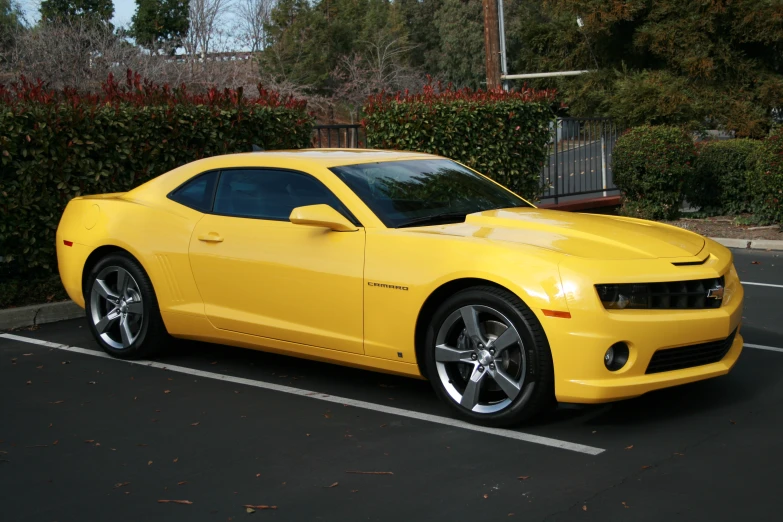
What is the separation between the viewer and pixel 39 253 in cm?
944

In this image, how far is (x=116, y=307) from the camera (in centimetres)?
732

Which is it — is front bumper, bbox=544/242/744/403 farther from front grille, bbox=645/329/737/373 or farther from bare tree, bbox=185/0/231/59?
bare tree, bbox=185/0/231/59

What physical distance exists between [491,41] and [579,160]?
4.27m

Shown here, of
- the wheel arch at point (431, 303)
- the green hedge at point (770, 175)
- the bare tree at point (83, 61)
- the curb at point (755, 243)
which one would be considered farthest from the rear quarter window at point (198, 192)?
the bare tree at point (83, 61)

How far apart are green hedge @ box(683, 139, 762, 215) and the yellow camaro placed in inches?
439

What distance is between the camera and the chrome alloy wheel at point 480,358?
17.4ft

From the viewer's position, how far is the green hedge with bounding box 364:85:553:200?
13508mm

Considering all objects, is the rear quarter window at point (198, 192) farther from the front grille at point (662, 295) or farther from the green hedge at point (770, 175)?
the green hedge at point (770, 175)

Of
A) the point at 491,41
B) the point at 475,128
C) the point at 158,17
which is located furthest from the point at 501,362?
the point at 158,17

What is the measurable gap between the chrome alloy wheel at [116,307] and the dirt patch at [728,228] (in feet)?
32.5

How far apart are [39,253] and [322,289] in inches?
180

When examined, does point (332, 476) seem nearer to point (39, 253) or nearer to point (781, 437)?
point (781, 437)

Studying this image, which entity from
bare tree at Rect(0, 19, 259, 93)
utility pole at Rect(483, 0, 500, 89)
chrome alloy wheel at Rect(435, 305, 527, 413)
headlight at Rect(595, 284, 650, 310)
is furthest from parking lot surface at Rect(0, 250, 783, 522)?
bare tree at Rect(0, 19, 259, 93)

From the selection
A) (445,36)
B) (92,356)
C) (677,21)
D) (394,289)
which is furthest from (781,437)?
(445,36)
